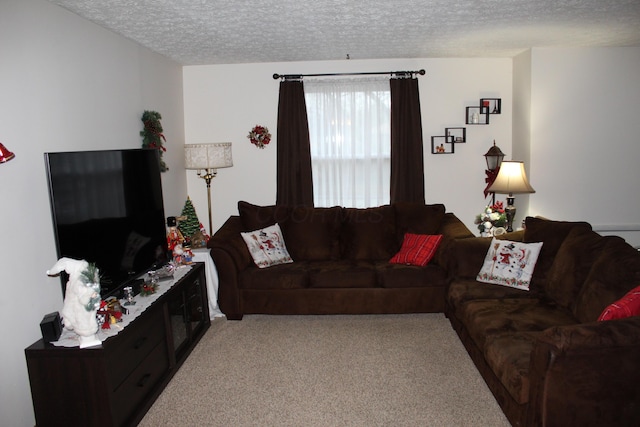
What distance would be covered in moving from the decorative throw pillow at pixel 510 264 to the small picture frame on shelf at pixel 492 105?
7.44 ft

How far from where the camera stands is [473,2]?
3.33 metres

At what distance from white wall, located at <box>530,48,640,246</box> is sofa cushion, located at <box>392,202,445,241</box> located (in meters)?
1.22

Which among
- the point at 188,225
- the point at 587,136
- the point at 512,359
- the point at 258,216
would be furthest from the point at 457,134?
the point at 512,359

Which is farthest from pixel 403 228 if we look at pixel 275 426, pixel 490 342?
pixel 275 426

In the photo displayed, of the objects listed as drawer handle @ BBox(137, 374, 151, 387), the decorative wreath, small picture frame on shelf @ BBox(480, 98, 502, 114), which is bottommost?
drawer handle @ BBox(137, 374, 151, 387)

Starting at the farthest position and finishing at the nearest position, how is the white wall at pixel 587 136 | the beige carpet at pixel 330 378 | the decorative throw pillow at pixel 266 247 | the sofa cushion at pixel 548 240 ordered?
the white wall at pixel 587 136
the decorative throw pillow at pixel 266 247
the sofa cushion at pixel 548 240
the beige carpet at pixel 330 378

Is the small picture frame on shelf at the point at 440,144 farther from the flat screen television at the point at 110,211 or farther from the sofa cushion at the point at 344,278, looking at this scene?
the flat screen television at the point at 110,211

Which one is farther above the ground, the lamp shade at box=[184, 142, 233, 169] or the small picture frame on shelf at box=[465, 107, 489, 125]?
the small picture frame on shelf at box=[465, 107, 489, 125]

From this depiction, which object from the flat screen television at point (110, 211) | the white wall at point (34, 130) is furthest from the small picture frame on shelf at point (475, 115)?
the white wall at point (34, 130)

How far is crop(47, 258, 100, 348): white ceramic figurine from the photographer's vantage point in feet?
8.16

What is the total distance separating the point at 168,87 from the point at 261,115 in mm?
1101

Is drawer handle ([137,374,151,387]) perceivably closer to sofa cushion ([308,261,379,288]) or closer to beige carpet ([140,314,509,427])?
beige carpet ([140,314,509,427])

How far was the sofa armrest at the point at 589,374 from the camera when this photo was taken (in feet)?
7.29

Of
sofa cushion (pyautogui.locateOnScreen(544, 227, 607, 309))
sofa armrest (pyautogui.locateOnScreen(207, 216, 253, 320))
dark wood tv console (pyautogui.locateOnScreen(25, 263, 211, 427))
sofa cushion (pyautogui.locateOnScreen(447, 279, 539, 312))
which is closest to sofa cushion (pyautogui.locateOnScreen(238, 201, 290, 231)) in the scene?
sofa armrest (pyautogui.locateOnScreen(207, 216, 253, 320))
